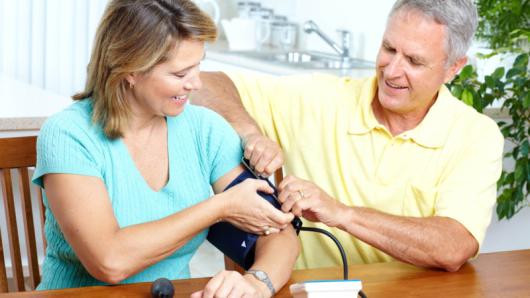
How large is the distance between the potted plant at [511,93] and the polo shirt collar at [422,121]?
1.73ft

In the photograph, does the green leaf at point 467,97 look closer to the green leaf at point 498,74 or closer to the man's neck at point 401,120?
the green leaf at point 498,74

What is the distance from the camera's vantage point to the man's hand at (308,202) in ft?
5.66

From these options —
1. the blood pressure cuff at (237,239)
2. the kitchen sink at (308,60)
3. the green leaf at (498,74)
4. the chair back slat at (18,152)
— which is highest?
the green leaf at (498,74)

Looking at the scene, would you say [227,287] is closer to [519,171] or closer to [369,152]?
[369,152]

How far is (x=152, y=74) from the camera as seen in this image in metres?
1.68

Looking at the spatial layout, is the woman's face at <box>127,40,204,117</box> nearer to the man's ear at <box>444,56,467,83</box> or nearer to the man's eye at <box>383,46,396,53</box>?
the man's eye at <box>383,46,396,53</box>

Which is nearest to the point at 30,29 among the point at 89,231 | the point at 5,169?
the point at 5,169

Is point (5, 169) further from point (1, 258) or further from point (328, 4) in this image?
point (328, 4)

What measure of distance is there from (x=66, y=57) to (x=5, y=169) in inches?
87.9

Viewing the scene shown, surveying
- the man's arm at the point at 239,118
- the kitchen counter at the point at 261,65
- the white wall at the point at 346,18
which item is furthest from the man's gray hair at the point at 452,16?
the white wall at the point at 346,18

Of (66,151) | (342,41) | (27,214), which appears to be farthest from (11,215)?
(342,41)

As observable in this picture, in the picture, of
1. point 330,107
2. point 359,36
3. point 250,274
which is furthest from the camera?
point 359,36

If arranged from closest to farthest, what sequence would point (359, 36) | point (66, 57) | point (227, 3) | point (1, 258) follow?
1. point (1, 258)
2. point (66, 57)
3. point (359, 36)
4. point (227, 3)

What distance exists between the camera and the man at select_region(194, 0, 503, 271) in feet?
5.89
